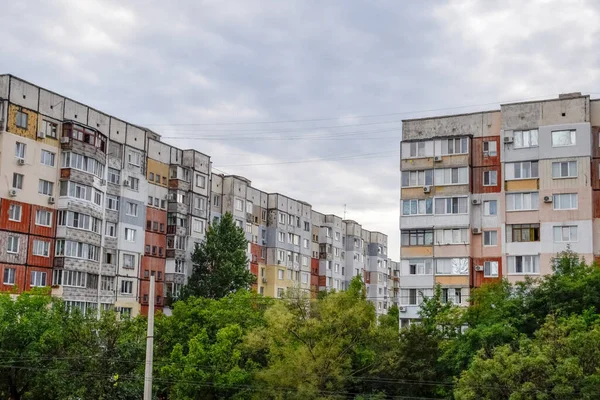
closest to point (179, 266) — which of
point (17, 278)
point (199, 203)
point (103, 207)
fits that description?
point (199, 203)

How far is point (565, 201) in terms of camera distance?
52.9m

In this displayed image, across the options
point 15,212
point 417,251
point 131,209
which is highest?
point 131,209

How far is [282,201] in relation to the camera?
9512 centimetres

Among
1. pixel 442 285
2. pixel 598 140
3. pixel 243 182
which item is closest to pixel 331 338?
pixel 442 285

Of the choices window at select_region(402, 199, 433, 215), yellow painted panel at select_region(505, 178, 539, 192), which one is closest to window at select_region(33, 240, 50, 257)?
window at select_region(402, 199, 433, 215)

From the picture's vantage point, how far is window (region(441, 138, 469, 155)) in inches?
2203

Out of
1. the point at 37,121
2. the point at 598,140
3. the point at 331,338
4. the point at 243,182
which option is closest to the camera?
the point at 331,338

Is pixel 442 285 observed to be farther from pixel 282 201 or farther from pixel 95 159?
pixel 282 201

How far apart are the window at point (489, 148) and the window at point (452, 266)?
8.06 meters

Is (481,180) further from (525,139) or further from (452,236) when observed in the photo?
(452,236)

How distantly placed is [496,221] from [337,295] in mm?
19567

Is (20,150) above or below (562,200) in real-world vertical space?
above

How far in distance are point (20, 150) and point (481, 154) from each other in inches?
1369

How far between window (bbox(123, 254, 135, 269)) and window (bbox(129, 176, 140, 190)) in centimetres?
623
